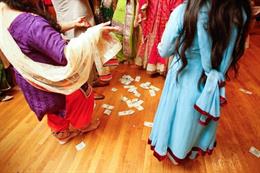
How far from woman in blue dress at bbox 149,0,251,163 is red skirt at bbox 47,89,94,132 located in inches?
23.6

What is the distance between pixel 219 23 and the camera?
1.01 meters

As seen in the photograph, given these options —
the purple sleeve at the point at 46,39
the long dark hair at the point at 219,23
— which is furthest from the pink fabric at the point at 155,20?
the purple sleeve at the point at 46,39

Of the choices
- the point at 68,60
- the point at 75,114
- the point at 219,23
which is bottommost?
the point at 75,114

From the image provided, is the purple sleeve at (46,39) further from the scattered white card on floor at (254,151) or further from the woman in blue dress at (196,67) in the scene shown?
the scattered white card on floor at (254,151)

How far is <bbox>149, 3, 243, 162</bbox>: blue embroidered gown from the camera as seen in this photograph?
44.1 inches

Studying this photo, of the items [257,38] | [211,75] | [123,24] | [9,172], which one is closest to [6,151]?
[9,172]

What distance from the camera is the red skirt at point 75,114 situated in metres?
1.70

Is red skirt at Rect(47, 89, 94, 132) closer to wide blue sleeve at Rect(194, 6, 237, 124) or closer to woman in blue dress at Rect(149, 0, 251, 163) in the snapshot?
woman in blue dress at Rect(149, 0, 251, 163)

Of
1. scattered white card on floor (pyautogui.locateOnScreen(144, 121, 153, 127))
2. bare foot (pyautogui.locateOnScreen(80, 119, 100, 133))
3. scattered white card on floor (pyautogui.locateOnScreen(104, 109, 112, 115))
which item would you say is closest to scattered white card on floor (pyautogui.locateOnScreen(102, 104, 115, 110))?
scattered white card on floor (pyautogui.locateOnScreen(104, 109, 112, 115))

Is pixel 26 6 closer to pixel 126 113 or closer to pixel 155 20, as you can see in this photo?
pixel 126 113

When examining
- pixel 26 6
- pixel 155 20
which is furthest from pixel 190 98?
pixel 155 20

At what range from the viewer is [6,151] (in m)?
1.84

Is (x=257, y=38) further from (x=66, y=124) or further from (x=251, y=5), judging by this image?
(x=66, y=124)

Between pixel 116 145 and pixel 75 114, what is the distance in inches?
17.2
